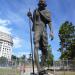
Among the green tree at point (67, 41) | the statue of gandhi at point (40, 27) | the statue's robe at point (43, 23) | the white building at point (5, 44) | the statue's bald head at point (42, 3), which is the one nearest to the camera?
the statue of gandhi at point (40, 27)

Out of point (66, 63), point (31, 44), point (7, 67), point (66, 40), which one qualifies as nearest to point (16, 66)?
point (7, 67)

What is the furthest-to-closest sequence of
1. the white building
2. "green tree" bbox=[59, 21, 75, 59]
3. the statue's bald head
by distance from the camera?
the white building < "green tree" bbox=[59, 21, 75, 59] < the statue's bald head

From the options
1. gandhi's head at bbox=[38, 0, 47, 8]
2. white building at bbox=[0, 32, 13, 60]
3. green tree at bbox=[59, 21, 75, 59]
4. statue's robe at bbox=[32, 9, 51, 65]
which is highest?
white building at bbox=[0, 32, 13, 60]

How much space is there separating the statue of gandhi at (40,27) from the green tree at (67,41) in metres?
46.8

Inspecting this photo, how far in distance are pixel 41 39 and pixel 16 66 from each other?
1801 cm

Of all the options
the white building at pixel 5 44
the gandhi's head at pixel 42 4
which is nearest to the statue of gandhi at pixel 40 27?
the gandhi's head at pixel 42 4

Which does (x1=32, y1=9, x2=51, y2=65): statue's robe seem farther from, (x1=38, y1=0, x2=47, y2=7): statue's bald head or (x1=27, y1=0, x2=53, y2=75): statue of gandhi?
(x1=38, y1=0, x2=47, y2=7): statue's bald head

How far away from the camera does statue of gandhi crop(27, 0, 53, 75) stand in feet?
23.9

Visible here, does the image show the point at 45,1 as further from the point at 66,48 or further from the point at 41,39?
the point at 66,48

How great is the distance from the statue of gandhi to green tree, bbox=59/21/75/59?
46828 mm

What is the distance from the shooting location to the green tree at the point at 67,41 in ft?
178

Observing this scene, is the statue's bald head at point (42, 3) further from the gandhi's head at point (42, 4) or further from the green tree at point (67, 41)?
the green tree at point (67, 41)

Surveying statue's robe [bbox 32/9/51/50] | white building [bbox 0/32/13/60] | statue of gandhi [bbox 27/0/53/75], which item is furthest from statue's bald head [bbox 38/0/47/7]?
white building [bbox 0/32/13/60]

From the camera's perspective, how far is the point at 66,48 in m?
55.8
